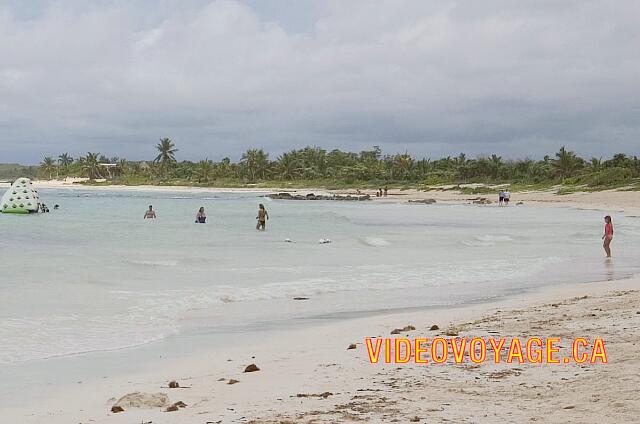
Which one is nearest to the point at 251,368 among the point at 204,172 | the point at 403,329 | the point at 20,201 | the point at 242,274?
the point at 403,329

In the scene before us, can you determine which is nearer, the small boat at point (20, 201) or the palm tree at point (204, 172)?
the small boat at point (20, 201)

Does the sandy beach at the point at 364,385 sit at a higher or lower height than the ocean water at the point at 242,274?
higher

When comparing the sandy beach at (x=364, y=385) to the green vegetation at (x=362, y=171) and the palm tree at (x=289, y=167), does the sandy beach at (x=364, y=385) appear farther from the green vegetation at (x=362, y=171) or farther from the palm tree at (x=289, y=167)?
the palm tree at (x=289, y=167)

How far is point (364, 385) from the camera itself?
6.55 m

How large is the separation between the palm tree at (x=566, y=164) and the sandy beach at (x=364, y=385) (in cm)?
8150

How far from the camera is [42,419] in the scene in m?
5.96

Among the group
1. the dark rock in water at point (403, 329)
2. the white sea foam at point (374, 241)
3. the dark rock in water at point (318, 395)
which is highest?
the dark rock in water at point (318, 395)

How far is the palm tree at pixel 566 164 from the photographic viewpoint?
8656cm

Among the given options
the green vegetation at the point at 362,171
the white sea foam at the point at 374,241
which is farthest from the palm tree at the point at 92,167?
the white sea foam at the point at 374,241

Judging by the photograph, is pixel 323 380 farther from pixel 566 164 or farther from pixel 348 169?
pixel 348 169

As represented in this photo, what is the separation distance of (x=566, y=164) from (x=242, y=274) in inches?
3017

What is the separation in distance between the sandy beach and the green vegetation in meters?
60.7

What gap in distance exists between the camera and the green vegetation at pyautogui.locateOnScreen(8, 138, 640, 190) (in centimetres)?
8331

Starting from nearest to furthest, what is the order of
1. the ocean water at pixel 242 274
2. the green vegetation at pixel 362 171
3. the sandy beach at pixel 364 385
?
the sandy beach at pixel 364 385 → the ocean water at pixel 242 274 → the green vegetation at pixel 362 171
